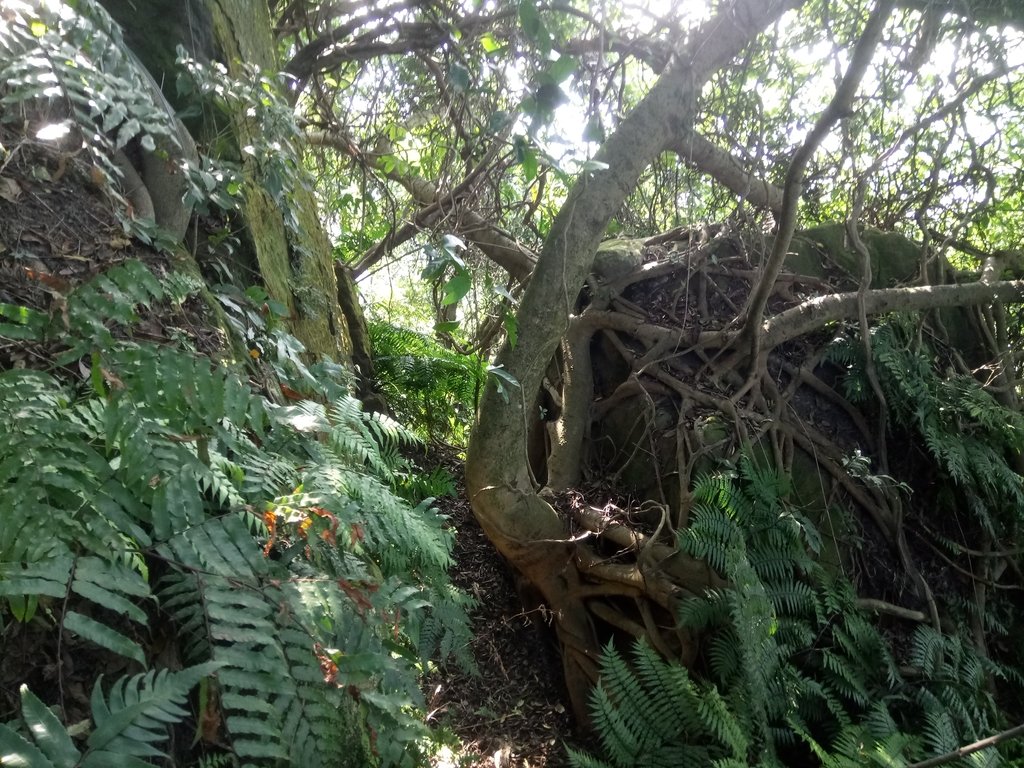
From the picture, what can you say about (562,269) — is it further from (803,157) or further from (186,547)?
(186,547)

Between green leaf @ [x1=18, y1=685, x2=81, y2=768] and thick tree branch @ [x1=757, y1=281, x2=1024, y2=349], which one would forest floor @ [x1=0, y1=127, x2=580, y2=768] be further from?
thick tree branch @ [x1=757, y1=281, x2=1024, y2=349]

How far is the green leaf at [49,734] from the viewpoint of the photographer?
1066mm

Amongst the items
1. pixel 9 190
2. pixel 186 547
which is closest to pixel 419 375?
pixel 9 190

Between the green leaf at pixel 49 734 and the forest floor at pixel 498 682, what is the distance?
2.56 metres

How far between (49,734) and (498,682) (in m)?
3.56

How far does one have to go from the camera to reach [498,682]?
434 cm

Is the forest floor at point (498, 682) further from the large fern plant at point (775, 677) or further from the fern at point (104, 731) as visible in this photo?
the fern at point (104, 731)

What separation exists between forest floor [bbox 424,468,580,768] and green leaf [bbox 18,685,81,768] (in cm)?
256

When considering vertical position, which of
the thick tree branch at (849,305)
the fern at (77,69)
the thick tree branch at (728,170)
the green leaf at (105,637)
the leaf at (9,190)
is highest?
the thick tree branch at (728,170)

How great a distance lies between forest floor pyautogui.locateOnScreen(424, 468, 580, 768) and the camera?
386 centimetres

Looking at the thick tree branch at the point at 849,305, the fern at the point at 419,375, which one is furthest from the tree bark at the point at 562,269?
the thick tree branch at the point at 849,305

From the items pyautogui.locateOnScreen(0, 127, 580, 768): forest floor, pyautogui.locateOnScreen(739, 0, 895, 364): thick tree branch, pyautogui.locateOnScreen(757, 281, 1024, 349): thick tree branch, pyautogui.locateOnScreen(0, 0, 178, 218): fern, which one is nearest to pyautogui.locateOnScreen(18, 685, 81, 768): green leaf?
pyautogui.locateOnScreen(0, 127, 580, 768): forest floor

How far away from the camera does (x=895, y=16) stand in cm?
482

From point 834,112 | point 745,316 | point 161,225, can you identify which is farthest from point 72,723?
point 745,316
